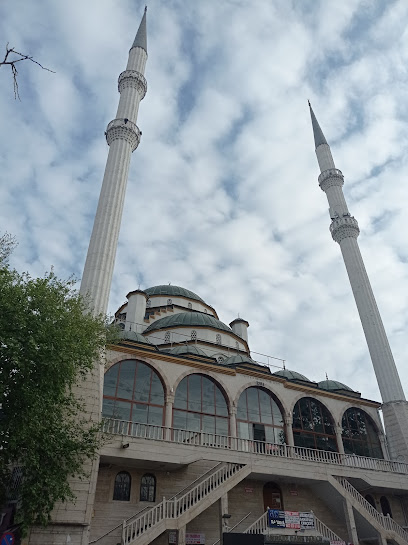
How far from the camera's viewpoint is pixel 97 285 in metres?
19.9

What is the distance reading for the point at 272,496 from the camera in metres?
18.4

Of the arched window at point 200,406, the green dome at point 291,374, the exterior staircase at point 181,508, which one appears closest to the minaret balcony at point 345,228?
the green dome at point 291,374

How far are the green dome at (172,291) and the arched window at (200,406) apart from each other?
13590 millimetres

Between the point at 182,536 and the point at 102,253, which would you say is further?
the point at 102,253

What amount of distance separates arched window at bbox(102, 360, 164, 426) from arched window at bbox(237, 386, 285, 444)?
424 centimetres

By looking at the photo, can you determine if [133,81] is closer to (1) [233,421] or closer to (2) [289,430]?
(1) [233,421]

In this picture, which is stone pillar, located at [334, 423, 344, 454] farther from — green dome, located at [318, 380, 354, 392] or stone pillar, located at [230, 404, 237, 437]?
stone pillar, located at [230, 404, 237, 437]

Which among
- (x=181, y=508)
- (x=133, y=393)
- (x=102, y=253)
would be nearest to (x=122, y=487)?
(x=181, y=508)

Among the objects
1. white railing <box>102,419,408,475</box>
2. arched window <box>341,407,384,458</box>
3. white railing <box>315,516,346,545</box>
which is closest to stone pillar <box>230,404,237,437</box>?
white railing <box>102,419,408,475</box>

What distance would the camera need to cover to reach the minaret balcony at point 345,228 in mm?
31188

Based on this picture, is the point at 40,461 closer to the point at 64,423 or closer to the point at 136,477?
the point at 64,423

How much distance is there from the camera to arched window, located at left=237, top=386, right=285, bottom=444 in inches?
785

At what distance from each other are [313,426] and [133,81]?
2543cm

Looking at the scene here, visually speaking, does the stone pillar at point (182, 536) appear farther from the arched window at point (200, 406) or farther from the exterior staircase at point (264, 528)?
the arched window at point (200, 406)
